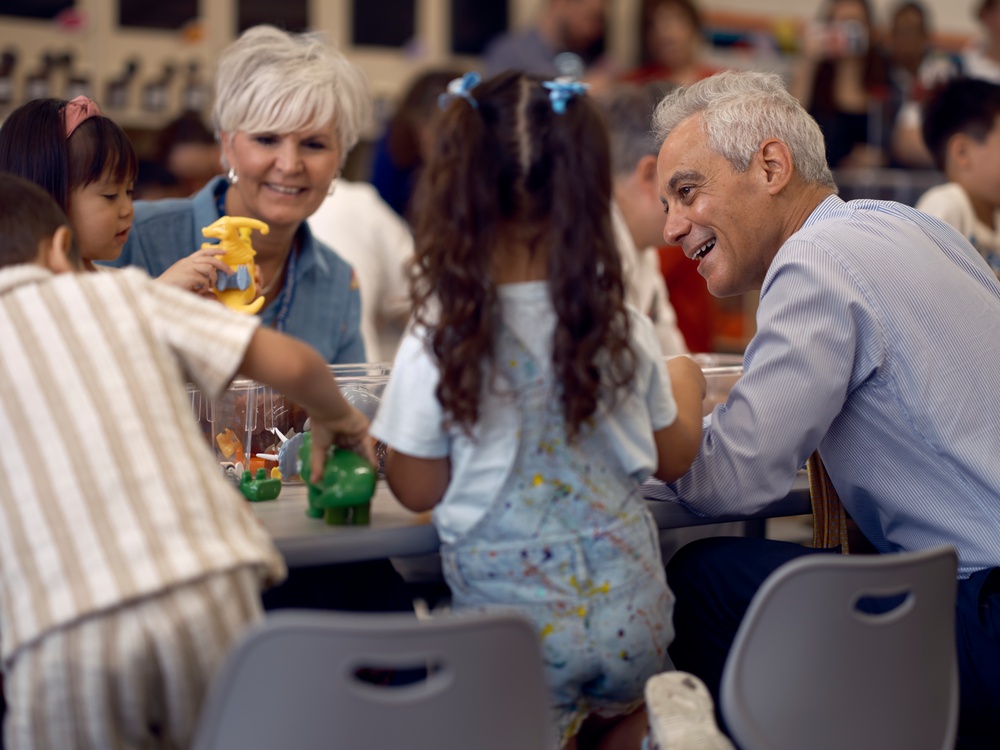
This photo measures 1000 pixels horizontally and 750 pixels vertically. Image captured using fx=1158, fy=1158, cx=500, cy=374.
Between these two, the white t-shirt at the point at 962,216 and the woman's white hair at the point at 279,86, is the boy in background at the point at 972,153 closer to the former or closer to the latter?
the white t-shirt at the point at 962,216

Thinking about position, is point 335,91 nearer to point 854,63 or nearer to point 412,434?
point 412,434

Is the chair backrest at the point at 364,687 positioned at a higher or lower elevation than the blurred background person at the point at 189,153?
lower

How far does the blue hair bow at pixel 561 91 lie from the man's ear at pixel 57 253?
63 cm

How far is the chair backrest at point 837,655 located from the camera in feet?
4.35

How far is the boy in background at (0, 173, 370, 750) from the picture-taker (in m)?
1.23

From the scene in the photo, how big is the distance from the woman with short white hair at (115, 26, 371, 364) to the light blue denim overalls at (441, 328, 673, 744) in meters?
1.26

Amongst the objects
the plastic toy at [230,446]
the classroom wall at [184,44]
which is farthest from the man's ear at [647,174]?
the classroom wall at [184,44]

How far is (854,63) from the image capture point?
18.4 ft

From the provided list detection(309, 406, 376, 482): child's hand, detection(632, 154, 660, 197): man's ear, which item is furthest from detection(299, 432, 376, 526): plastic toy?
detection(632, 154, 660, 197): man's ear

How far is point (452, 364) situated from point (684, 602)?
2.47 feet

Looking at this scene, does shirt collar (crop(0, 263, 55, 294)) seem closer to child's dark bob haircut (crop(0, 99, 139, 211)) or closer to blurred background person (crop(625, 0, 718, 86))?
child's dark bob haircut (crop(0, 99, 139, 211))

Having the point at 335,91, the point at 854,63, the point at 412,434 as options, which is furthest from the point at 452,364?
the point at 854,63

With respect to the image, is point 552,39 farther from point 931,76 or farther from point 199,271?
point 199,271

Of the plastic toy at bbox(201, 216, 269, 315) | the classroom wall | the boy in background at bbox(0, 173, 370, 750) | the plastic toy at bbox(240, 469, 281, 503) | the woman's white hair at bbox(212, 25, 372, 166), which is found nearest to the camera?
the boy in background at bbox(0, 173, 370, 750)
